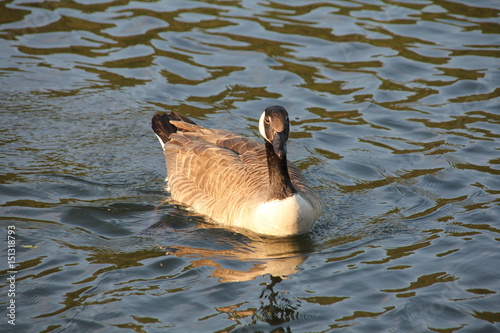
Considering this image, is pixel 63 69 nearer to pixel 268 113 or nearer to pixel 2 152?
pixel 2 152

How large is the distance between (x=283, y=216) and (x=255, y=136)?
3.63 m

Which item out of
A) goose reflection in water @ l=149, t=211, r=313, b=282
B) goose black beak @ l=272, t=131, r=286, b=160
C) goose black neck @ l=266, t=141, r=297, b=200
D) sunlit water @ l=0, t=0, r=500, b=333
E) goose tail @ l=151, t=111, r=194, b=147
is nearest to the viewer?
sunlit water @ l=0, t=0, r=500, b=333

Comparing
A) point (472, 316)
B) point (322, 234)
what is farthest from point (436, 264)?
point (322, 234)

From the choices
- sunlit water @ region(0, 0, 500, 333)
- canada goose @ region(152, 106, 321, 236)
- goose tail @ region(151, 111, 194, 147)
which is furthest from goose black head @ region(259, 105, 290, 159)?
goose tail @ region(151, 111, 194, 147)

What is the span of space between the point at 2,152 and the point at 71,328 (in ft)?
17.0

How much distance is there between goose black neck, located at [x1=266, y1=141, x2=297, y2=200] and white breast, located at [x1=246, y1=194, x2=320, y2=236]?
0.25ft

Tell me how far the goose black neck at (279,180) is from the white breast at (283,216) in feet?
0.25

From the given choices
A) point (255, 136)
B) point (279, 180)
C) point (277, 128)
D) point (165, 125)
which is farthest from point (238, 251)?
point (255, 136)

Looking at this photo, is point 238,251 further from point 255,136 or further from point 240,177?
point 255,136

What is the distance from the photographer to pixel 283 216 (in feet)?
29.4

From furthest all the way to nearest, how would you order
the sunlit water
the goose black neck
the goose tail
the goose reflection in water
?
the goose tail → the goose black neck → the goose reflection in water → the sunlit water

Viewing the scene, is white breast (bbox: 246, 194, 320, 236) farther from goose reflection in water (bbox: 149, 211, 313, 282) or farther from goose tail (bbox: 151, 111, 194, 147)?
goose tail (bbox: 151, 111, 194, 147)

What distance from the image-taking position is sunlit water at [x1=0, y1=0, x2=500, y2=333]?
7.34 meters

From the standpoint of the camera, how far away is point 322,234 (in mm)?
9242
